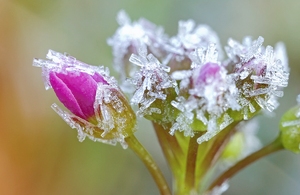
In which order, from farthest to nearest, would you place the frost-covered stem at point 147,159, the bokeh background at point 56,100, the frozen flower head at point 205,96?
the bokeh background at point 56,100 < the frost-covered stem at point 147,159 < the frozen flower head at point 205,96

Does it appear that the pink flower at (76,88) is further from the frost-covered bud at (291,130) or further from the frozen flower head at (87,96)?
the frost-covered bud at (291,130)

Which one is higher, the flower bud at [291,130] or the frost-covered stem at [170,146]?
the frost-covered stem at [170,146]

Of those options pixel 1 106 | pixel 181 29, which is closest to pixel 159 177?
pixel 181 29

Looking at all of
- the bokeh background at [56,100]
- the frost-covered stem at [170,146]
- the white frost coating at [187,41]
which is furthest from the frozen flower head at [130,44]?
the bokeh background at [56,100]

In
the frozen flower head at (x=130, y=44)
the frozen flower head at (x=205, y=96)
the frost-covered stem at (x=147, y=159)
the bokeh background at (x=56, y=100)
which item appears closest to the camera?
the frozen flower head at (x=205, y=96)

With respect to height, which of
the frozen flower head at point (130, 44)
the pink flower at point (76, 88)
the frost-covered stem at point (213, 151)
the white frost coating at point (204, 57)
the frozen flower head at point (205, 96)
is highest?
the frozen flower head at point (130, 44)

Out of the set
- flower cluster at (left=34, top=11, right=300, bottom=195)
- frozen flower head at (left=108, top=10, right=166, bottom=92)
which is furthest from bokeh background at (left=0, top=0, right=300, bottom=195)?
flower cluster at (left=34, top=11, right=300, bottom=195)

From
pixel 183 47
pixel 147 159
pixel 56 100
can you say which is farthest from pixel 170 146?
pixel 56 100
